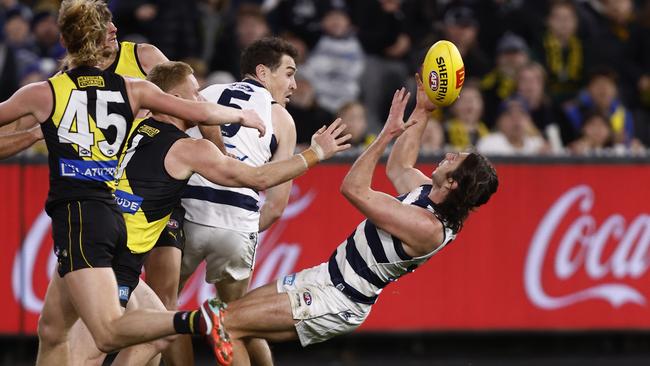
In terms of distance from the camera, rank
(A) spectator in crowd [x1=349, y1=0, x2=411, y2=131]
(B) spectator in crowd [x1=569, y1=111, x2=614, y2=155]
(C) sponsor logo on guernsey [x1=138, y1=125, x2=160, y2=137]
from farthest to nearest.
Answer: (A) spectator in crowd [x1=349, y1=0, x2=411, y2=131], (B) spectator in crowd [x1=569, y1=111, x2=614, y2=155], (C) sponsor logo on guernsey [x1=138, y1=125, x2=160, y2=137]

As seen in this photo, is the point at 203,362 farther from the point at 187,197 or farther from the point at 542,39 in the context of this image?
the point at 542,39

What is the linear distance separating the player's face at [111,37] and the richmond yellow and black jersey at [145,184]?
24.9 inches

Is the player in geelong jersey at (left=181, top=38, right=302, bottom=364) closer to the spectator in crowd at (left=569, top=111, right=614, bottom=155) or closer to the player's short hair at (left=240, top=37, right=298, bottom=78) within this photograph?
the player's short hair at (left=240, top=37, right=298, bottom=78)

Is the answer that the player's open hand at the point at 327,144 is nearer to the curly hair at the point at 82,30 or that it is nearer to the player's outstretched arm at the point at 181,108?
the player's outstretched arm at the point at 181,108

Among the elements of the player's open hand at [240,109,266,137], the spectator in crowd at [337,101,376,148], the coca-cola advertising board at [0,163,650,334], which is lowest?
the coca-cola advertising board at [0,163,650,334]

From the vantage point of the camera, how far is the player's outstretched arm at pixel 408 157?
29.7 feet

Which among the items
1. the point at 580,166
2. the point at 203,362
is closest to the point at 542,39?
the point at 580,166

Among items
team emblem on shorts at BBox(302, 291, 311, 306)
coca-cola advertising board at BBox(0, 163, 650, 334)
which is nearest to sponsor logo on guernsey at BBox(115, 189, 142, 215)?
team emblem on shorts at BBox(302, 291, 311, 306)

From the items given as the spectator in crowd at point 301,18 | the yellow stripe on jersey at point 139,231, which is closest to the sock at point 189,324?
the yellow stripe on jersey at point 139,231

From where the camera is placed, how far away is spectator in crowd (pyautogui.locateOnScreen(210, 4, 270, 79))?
1425cm

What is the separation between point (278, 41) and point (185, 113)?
76.7 inches

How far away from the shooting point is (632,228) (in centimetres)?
1269

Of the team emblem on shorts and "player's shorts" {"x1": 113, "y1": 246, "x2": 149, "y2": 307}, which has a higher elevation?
"player's shorts" {"x1": 113, "y1": 246, "x2": 149, "y2": 307}

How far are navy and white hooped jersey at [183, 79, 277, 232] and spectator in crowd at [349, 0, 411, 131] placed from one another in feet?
16.8
